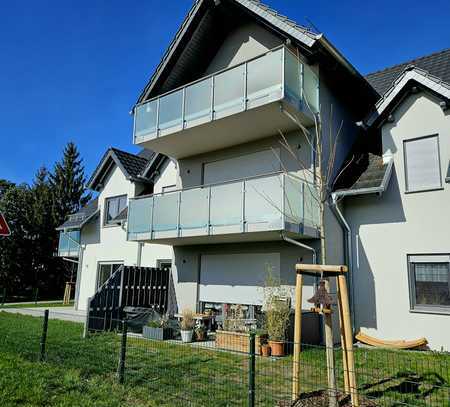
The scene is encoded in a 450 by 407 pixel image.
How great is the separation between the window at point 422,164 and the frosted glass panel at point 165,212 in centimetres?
Answer: 680

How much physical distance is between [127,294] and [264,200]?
602cm

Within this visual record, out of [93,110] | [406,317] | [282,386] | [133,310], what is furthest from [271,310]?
[93,110]

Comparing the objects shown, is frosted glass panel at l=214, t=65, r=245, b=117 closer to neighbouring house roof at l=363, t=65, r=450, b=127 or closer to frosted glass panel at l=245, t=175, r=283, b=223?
frosted glass panel at l=245, t=175, r=283, b=223

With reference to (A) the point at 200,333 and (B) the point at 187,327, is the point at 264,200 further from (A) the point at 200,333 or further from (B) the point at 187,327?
(A) the point at 200,333

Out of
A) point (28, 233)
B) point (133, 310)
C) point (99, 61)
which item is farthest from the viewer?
point (28, 233)

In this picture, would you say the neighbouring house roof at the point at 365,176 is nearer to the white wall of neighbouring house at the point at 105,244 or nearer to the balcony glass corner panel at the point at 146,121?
the balcony glass corner panel at the point at 146,121

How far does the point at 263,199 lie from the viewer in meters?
10.3

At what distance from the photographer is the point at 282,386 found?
6.46 metres

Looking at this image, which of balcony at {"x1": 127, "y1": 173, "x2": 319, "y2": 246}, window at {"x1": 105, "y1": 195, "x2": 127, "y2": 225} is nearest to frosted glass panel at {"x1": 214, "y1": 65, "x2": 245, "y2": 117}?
balcony at {"x1": 127, "y1": 173, "x2": 319, "y2": 246}

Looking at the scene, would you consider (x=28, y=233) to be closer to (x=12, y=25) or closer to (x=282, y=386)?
(x=12, y=25)

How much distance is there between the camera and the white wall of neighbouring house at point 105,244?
2022cm

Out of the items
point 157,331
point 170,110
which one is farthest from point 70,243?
point 157,331

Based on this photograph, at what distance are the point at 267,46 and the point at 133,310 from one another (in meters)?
9.40

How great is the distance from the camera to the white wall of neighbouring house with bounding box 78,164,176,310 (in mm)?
20219
